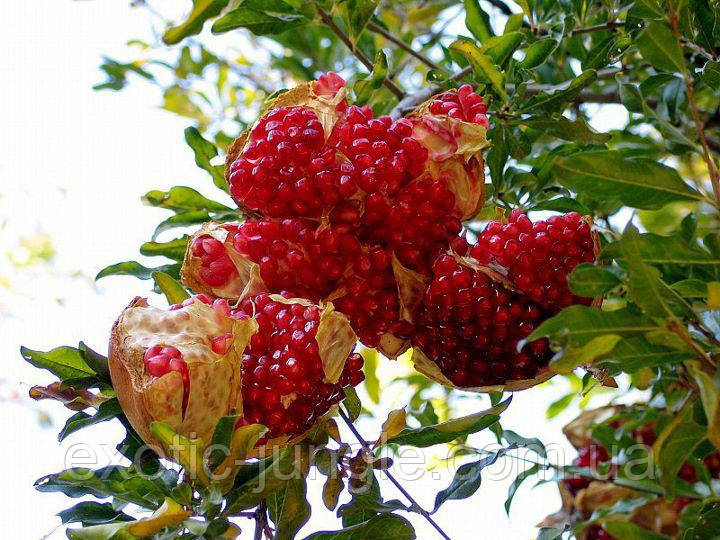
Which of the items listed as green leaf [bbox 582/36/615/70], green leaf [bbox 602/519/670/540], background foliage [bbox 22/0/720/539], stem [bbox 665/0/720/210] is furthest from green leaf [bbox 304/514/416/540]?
green leaf [bbox 582/36/615/70]

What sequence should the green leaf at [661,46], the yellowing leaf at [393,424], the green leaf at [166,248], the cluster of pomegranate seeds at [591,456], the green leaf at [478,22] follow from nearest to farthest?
1. the green leaf at [661,46]
2. the yellowing leaf at [393,424]
3. the green leaf at [166,248]
4. the green leaf at [478,22]
5. the cluster of pomegranate seeds at [591,456]

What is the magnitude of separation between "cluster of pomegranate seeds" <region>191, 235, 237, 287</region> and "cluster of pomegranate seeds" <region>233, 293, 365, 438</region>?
0.11 metres

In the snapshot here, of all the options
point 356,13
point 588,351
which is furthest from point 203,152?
point 588,351

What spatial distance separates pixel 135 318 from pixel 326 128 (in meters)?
0.34

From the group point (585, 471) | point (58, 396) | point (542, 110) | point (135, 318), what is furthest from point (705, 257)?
point (58, 396)

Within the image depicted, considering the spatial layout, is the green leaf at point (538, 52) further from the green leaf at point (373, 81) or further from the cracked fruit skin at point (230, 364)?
the cracked fruit skin at point (230, 364)

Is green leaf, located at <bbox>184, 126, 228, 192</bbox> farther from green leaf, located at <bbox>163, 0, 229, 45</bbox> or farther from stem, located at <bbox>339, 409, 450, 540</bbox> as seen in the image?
stem, located at <bbox>339, 409, 450, 540</bbox>

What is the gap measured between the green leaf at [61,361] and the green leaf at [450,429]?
371 mm

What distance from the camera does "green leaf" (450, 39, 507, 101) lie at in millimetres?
1126

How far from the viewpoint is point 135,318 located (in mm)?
880

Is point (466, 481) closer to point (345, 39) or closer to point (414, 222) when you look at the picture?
point (414, 222)

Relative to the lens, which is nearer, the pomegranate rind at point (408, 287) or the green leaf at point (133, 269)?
the pomegranate rind at point (408, 287)

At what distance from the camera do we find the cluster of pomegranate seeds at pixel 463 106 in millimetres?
1042

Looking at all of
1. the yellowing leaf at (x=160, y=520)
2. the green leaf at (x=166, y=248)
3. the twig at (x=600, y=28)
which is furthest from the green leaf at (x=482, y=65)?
the yellowing leaf at (x=160, y=520)
